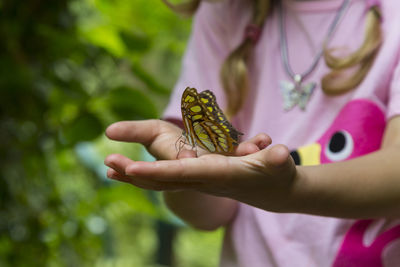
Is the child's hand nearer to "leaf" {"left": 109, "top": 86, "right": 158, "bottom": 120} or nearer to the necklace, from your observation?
the necklace

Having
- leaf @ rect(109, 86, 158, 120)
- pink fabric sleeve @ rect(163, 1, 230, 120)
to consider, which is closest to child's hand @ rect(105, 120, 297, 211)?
pink fabric sleeve @ rect(163, 1, 230, 120)

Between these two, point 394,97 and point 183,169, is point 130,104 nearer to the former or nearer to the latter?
point 394,97

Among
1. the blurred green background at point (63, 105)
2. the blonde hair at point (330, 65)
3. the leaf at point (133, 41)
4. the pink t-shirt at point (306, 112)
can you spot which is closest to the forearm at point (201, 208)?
the pink t-shirt at point (306, 112)

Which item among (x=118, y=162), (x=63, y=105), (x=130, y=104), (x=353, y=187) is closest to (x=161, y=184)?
(x=118, y=162)

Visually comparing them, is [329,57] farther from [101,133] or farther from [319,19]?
[101,133]

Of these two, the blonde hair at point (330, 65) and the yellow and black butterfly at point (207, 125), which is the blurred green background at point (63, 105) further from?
the yellow and black butterfly at point (207, 125)

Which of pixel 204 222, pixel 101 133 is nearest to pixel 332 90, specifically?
pixel 204 222

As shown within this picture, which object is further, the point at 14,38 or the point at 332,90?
the point at 14,38
